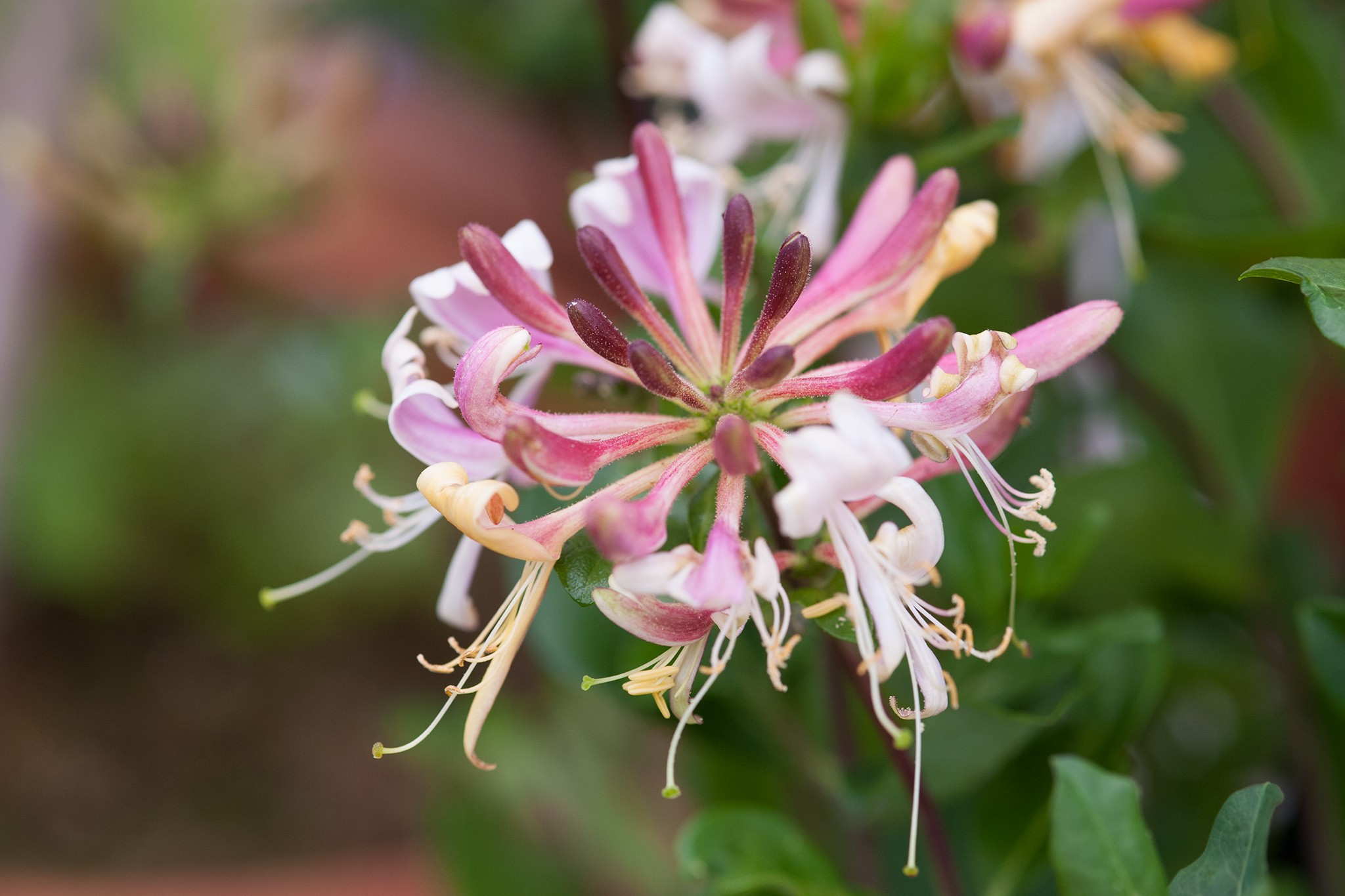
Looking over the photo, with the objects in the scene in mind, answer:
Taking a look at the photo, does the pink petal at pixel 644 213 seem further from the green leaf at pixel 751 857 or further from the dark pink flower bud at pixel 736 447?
the green leaf at pixel 751 857

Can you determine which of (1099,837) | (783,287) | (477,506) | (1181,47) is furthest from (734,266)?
(1181,47)

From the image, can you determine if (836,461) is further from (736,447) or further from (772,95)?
(772,95)

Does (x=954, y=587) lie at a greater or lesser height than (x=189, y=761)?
greater

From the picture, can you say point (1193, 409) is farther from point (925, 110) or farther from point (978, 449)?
point (978, 449)

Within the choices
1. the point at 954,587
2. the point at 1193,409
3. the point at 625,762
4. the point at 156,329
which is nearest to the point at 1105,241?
the point at 1193,409

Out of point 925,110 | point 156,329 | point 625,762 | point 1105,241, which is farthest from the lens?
point 156,329

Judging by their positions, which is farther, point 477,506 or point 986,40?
point 986,40
